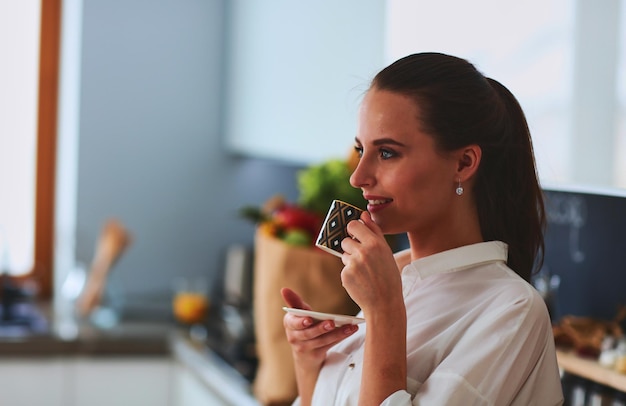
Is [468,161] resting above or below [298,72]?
below

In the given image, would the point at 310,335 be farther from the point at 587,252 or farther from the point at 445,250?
the point at 587,252

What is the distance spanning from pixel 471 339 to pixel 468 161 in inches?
8.7

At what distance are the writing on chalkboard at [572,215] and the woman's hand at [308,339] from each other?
3.26 feet

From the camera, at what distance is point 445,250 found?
127 centimetres

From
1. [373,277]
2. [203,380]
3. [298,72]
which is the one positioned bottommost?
[203,380]

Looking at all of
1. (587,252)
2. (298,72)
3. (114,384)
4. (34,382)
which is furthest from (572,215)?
(34,382)

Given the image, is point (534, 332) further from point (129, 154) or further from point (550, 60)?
point (129, 154)

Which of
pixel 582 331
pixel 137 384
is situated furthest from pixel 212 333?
Answer: pixel 582 331

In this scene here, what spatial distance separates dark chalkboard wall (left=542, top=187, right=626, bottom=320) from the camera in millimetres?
2117

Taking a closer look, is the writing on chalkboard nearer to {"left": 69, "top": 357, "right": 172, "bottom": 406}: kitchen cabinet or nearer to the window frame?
{"left": 69, "top": 357, "right": 172, "bottom": 406}: kitchen cabinet

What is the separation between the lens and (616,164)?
60.9 inches

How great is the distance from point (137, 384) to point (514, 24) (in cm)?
208

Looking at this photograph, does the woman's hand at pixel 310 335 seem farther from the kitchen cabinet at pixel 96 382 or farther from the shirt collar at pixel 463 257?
the kitchen cabinet at pixel 96 382

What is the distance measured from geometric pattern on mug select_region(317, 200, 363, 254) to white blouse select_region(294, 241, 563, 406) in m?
0.12
